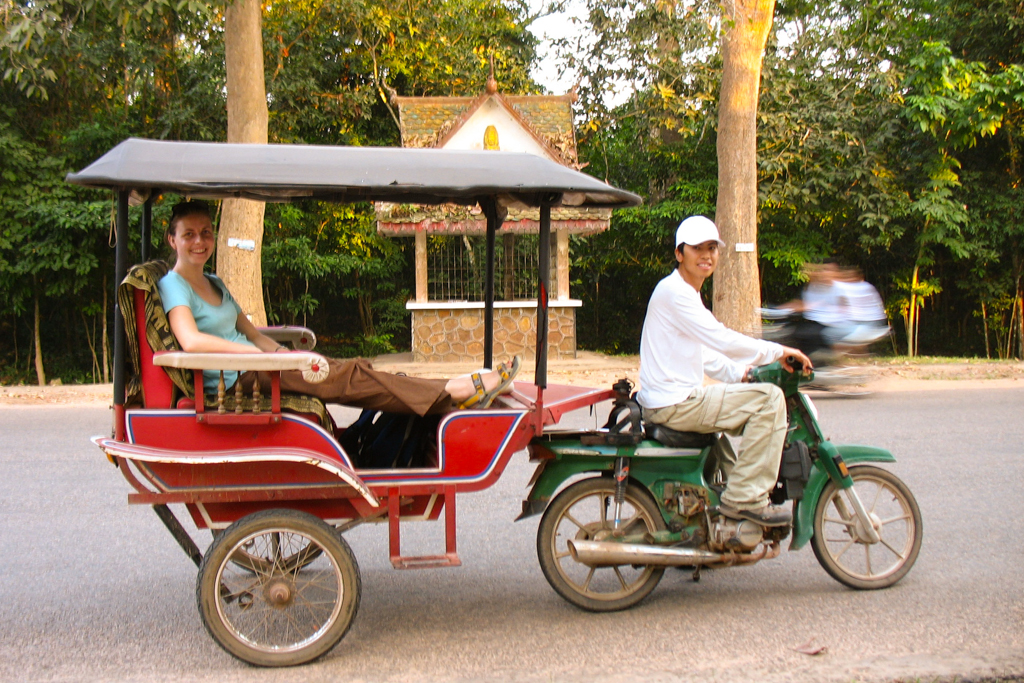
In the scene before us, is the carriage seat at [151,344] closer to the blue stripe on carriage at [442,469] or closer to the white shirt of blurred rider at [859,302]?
the blue stripe on carriage at [442,469]

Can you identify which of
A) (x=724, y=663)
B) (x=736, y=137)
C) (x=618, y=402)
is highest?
(x=736, y=137)

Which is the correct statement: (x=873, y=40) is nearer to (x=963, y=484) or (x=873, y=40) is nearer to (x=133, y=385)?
(x=963, y=484)

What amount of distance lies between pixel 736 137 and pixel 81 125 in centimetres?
1092

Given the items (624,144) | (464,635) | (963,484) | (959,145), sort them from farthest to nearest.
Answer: (624,144)
(959,145)
(963,484)
(464,635)

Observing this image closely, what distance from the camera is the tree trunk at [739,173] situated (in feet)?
41.3

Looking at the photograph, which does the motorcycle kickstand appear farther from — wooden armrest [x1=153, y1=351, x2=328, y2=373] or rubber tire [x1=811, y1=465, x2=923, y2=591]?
wooden armrest [x1=153, y1=351, x2=328, y2=373]

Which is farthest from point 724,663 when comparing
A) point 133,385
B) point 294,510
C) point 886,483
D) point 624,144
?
point 624,144

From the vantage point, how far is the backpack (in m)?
4.19

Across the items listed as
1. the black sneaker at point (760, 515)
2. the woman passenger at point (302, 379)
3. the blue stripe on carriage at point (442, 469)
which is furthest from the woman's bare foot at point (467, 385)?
the black sneaker at point (760, 515)

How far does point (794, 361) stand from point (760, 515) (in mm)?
711

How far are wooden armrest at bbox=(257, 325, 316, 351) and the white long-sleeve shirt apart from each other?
1.98 m

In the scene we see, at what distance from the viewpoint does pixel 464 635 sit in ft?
12.5

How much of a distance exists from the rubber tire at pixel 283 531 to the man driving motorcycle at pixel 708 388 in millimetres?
1534

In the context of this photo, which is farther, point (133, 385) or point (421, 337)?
point (421, 337)
